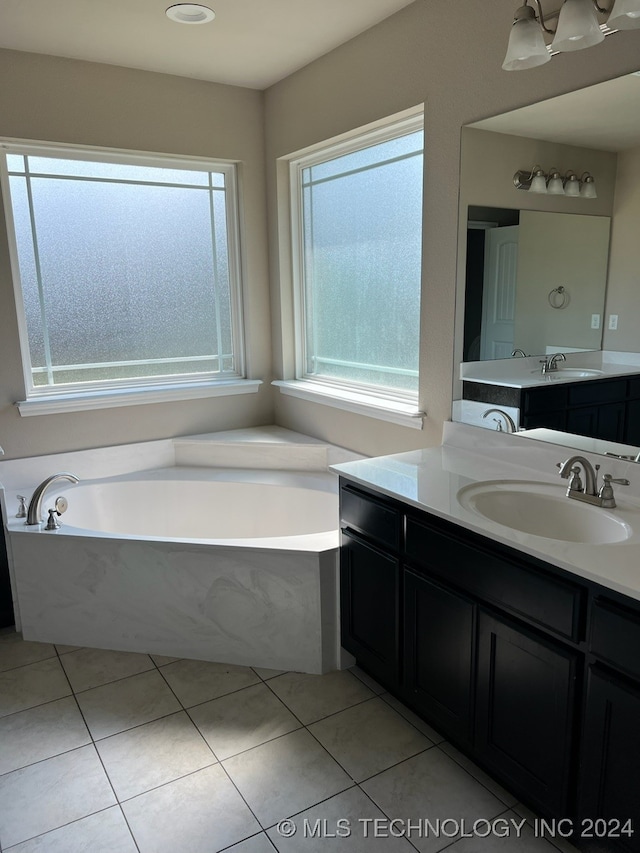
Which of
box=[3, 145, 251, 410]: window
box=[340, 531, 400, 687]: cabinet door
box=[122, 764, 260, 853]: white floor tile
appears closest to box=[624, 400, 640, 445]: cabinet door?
box=[340, 531, 400, 687]: cabinet door

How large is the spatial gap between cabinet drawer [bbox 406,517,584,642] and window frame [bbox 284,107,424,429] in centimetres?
87

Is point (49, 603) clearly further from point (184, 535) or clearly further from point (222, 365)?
point (222, 365)

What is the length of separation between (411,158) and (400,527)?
1.65 m

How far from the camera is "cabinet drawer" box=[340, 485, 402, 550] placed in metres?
2.05

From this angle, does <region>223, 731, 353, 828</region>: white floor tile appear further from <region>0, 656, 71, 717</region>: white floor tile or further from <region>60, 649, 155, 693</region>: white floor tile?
<region>0, 656, 71, 717</region>: white floor tile

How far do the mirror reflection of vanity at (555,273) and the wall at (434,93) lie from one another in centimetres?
6

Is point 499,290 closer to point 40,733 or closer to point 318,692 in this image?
point 318,692

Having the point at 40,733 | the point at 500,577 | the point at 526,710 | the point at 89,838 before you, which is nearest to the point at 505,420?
the point at 500,577

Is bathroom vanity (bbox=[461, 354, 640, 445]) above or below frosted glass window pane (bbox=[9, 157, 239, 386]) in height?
below

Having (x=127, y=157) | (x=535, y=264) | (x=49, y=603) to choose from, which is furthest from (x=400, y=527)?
(x=127, y=157)

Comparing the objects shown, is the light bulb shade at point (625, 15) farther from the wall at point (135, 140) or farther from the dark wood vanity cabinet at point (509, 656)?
the wall at point (135, 140)

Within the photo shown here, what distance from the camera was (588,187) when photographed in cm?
192

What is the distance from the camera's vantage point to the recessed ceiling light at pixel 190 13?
242 cm

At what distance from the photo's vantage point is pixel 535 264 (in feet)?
7.06
